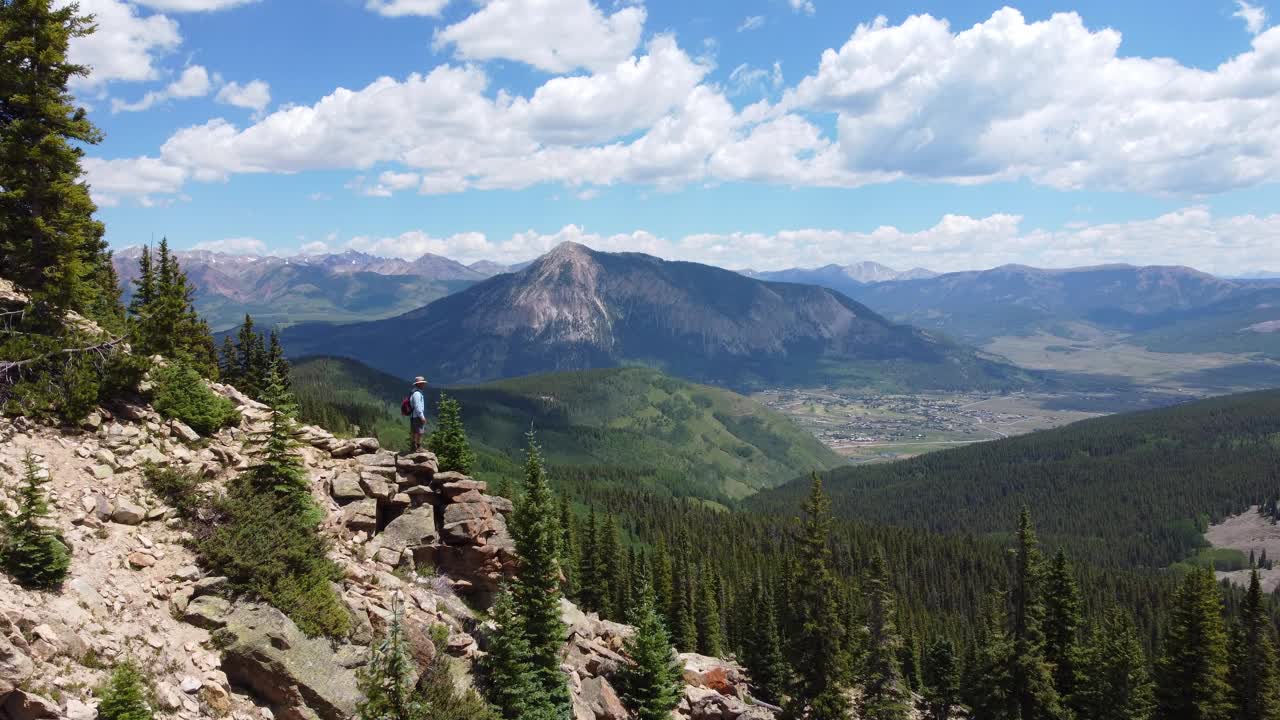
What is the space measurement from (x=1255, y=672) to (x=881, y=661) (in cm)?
3476

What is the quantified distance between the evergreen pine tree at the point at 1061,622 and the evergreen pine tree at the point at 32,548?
70162mm

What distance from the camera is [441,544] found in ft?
128

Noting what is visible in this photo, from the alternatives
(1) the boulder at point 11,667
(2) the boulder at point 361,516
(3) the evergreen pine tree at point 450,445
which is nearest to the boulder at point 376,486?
(2) the boulder at point 361,516

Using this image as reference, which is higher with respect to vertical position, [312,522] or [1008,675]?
[312,522]

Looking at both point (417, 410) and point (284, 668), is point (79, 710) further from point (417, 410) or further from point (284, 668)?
point (417, 410)

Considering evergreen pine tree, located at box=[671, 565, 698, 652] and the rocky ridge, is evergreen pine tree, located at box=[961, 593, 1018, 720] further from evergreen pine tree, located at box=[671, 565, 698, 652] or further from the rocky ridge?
the rocky ridge

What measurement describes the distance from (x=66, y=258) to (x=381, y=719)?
94.1ft

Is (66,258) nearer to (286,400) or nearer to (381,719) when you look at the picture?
(286,400)

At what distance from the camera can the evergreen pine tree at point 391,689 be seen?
2611cm

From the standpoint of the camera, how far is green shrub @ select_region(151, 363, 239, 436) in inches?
1355

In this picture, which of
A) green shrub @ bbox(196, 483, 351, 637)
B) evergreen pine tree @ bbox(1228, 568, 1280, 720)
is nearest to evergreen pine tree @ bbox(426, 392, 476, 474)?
green shrub @ bbox(196, 483, 351, 637)

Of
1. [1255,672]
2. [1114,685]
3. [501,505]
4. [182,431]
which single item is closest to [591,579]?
[1114,685]

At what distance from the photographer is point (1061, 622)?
65.1 meters

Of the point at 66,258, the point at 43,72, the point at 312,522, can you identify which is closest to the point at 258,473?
the point at 312,522
